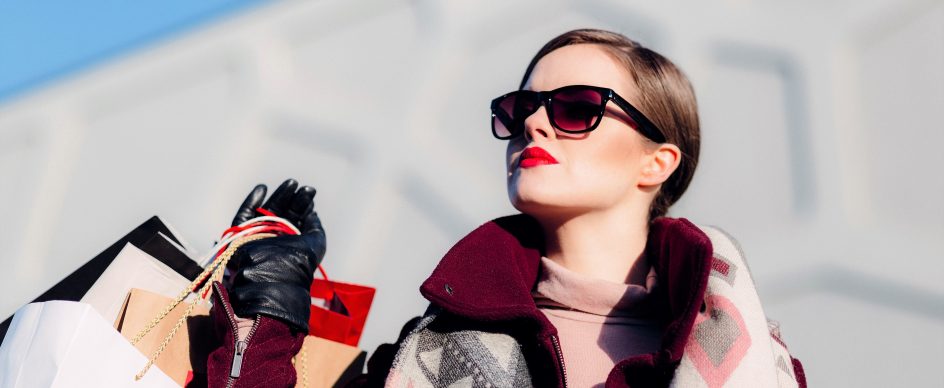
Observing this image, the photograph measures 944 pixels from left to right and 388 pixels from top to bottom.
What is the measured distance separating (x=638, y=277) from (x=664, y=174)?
0.22 m

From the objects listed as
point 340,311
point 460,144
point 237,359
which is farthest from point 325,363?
point 460,144

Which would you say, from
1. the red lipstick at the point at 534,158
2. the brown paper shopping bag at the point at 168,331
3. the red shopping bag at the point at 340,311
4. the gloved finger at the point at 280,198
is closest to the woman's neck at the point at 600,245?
the red lipstick at the point at 534,158

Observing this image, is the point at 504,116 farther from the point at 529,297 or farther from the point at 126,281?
the point at 126,281

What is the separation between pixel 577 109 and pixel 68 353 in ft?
3.01

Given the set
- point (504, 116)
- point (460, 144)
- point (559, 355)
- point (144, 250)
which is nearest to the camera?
point (559, 355)

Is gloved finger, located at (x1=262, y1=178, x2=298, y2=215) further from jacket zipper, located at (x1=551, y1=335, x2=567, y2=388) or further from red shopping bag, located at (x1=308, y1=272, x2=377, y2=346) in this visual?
jacket zipper, located at (x1=551, y1=335, x2=567, y2=388)

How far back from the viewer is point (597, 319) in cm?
136

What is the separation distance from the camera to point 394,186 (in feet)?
8.64

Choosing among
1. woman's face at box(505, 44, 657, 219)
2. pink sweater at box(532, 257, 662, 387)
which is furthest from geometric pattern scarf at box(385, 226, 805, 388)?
woman's face at box(505, 44, 657, 219)

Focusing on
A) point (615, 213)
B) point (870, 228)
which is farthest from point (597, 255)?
point (870, 228)

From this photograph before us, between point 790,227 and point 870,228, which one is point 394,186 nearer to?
point 790,227

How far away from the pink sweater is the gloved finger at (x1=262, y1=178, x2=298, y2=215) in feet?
1.94

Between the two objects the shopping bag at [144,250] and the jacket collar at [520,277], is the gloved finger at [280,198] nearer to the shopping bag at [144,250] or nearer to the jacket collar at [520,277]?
the shopping bag at [144,250]

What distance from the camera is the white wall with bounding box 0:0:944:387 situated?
2023 mm
